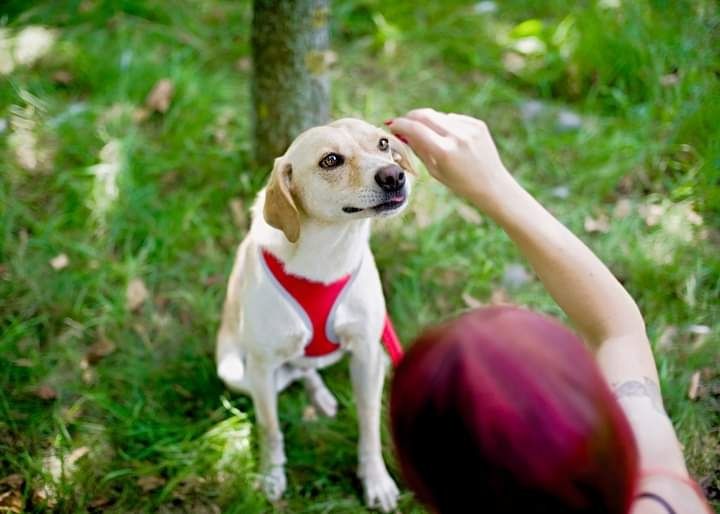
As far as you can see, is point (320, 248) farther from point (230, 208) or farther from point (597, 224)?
point (597, 224)

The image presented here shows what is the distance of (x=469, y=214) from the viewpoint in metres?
3.78

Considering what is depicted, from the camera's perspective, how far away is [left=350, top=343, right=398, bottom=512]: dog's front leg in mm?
2695

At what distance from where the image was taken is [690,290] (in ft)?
10.8

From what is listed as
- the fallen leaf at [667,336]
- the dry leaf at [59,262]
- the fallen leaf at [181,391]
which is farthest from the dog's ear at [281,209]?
the fallen leaf at [667,336]

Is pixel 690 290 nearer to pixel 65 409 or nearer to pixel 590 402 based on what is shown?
pixel 590 402

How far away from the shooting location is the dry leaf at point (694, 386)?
299cm

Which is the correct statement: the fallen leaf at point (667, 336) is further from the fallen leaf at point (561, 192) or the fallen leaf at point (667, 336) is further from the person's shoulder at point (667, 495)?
the person's shoulder at point (667, 495)

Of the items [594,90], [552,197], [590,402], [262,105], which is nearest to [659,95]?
[594,90]

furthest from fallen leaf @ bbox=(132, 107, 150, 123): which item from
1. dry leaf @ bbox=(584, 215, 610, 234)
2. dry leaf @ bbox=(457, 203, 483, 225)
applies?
dry leaf @ bbox=(584, 215, 610, 234)

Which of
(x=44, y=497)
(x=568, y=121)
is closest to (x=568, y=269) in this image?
(x=44, y=497)

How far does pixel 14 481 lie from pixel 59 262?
1.12m

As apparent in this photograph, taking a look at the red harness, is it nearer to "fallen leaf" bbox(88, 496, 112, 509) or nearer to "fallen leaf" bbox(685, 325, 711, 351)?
"fallen leaf" bbox(88, 496, 112, 509)

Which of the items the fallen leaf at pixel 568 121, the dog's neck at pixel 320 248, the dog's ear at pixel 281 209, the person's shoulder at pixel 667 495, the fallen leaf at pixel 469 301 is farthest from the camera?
the fallen leaf at pixel 568 121

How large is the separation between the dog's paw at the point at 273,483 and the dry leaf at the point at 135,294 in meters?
1.11
